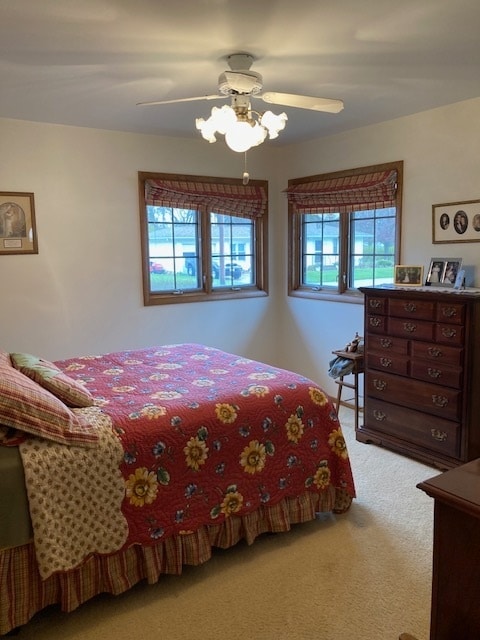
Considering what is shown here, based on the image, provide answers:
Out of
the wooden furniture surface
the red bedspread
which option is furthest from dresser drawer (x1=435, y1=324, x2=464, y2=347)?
the wooden furniture surface

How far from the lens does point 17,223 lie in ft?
13.0

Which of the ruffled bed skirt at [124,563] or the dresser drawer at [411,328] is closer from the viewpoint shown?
the ruffled bed skirt at [124,563]

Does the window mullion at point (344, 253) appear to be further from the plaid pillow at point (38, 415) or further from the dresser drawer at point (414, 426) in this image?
the plaid pillow at point (38, 415)

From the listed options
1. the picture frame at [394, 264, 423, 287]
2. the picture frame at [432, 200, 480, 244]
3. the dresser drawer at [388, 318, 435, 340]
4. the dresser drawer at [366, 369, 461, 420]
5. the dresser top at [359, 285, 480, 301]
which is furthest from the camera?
the picture frame at [394, 264, 423, 287]

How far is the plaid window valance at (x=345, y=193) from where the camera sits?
416 cm

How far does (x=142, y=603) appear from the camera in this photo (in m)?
2.19

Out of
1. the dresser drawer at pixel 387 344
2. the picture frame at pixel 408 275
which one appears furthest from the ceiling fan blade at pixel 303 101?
the dresser drawer at pixel 387 344

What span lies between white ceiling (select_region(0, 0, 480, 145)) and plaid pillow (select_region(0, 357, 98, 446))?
1516mm

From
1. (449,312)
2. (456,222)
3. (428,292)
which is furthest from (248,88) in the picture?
(456,222)

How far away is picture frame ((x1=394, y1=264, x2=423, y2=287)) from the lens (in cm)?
378

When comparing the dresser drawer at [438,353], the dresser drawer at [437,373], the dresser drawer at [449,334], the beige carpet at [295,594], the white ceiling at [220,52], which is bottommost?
the beige carpet at [295,594]

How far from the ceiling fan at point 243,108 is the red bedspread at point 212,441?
4.13ft

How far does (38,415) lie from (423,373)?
8.08 ft

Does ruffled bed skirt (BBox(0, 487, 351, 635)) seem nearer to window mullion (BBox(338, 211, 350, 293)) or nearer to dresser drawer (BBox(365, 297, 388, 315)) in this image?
dresser drawer (BBox(365, 297, 388, 315))
